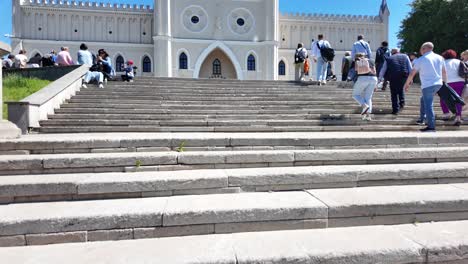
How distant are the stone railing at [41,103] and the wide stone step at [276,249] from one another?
11.6ft

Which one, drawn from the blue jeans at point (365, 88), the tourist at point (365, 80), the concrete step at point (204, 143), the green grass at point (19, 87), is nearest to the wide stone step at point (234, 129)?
the tourist at point (365, 80)

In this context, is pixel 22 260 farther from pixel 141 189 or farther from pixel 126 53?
pixel 126 53

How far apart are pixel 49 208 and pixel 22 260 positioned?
65 centimetres

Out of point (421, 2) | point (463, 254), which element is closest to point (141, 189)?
point (463, 254)

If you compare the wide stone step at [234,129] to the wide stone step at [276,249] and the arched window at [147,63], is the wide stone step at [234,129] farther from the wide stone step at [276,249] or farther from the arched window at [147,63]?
the arched window at [147,63]

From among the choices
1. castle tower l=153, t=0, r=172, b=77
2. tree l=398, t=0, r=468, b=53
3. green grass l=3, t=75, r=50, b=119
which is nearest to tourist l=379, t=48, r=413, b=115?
green grass l=3, t=75, r=50, b=119

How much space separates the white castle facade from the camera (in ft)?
107

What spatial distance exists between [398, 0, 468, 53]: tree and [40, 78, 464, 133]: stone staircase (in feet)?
65.8

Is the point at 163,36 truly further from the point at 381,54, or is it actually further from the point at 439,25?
the point at 381,54

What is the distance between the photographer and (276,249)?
94.6 inches

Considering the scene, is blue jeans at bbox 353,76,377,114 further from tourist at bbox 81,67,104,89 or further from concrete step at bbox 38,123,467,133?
tourist at bbox 81,67,104,89

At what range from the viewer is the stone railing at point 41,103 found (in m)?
5.23

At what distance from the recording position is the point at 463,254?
244cm

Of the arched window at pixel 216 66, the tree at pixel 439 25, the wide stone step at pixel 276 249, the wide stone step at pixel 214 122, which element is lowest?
the wide stone step at pixel 276 249
